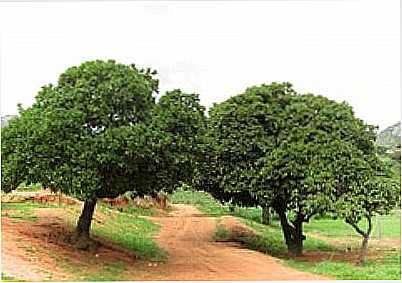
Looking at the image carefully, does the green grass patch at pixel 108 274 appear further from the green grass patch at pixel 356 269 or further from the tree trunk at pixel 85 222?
the green grass patch at pixel 356 269

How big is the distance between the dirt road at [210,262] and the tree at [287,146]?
189cm

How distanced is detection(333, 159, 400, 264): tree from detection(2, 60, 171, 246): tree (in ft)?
17.6

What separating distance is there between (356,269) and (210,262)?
3.74 m

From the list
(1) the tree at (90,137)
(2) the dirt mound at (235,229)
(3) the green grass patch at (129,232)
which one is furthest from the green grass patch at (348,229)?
(1) the tree at (90,137)

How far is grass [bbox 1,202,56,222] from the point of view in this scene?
17952 mm

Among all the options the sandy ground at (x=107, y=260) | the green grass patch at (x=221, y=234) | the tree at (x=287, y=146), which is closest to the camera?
the sandy ground at (x=107, y=260)

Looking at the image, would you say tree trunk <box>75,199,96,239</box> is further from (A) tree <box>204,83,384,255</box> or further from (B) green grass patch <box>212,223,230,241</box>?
(B) green grass patch <box>212,223,230,241</box>

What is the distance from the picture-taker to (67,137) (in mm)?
14156

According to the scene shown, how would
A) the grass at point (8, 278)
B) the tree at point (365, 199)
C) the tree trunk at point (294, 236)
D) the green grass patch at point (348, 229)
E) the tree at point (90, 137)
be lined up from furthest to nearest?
the green grass patch at point (348, 229) < the tree trunk at point (294, 236) < the tree at point (365, 199) < the tree at point (90, 137) < the grass at point (8, 278)

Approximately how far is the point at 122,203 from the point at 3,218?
1418 centimetres

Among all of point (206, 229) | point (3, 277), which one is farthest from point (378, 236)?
point (3, 277)

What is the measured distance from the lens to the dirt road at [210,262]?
14.5 metres

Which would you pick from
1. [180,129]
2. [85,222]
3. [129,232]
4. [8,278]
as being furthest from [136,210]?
[8,278]

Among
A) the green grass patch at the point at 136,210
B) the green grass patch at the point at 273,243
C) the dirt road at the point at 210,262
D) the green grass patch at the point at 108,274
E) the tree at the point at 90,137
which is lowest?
the green grass patch at the point at 108,274
